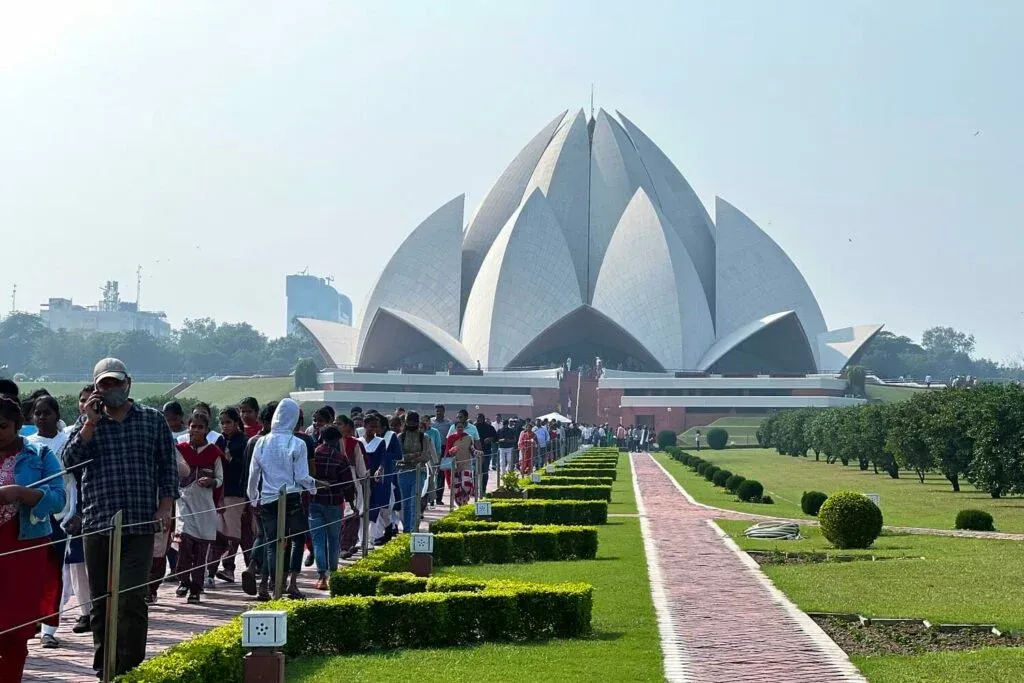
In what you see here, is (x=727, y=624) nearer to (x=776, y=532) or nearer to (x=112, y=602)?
(x=112, y=602)

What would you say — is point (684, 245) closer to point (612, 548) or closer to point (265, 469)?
point (612, 548)

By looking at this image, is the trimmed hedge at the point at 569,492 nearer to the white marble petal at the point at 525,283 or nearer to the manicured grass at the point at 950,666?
the manicured grass at the point at 950,666

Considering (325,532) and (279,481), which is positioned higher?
(279,481)

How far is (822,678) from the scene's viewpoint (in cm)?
537

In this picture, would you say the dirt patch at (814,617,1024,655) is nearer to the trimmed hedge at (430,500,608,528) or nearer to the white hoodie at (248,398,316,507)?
the white hoodie at (248,398,316,507)

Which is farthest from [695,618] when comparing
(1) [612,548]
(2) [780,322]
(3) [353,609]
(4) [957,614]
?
(2) [780,322]

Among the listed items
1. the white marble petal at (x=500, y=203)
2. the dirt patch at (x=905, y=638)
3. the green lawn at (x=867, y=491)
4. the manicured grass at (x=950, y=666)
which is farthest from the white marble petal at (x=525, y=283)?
the manicured grass at (x=950, y=666)

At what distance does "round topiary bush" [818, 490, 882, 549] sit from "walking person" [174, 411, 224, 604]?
204 inches

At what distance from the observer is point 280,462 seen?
23.7 feet

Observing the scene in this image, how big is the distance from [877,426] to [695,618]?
19.6 m

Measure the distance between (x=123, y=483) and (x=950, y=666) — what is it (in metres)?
3.18

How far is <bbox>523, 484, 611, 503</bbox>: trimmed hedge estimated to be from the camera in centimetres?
1438

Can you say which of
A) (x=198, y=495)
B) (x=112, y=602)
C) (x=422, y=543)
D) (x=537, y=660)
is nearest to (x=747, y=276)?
(x=422, y=543)

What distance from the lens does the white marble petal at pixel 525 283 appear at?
52812 mm
